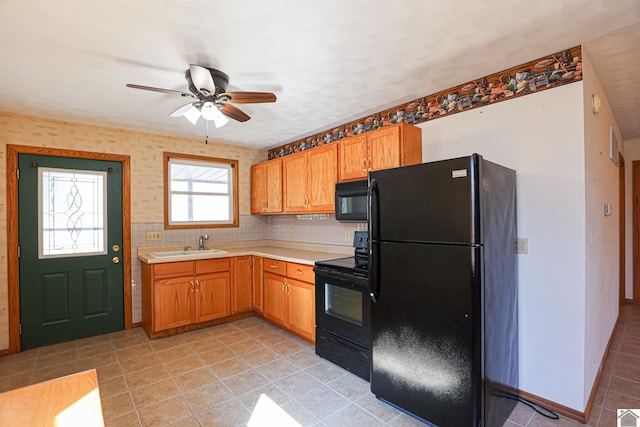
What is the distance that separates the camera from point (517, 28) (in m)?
1.81

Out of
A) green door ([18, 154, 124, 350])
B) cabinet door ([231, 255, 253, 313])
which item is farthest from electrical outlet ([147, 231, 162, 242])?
cabinet door ([231, 255, 253, 313])

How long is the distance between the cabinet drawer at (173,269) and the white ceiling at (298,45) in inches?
66.8

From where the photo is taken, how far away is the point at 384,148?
2.84 m

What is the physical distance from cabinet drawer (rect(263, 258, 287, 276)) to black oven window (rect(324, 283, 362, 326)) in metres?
0.79

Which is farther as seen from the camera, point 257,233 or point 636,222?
point 257,233

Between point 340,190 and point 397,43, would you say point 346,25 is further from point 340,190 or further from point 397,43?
point 340,190

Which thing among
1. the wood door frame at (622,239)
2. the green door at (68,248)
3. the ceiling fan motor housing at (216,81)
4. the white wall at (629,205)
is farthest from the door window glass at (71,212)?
the white wall at (629,205)

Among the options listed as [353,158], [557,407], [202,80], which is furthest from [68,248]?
[557,407]

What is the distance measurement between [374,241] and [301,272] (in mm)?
1263

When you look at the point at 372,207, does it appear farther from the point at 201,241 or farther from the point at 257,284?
the point at 201,241

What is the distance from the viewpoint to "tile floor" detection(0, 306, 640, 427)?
2.11m

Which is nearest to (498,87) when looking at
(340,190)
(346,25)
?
(346,25)

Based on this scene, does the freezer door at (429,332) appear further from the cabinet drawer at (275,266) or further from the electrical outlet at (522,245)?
the cabinet drawer at (275,266)

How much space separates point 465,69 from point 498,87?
1.08 ft
